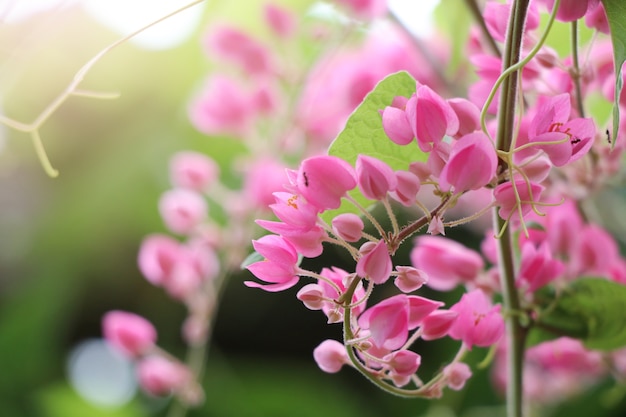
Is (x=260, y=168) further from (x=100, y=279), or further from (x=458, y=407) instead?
(x=100, y=279)

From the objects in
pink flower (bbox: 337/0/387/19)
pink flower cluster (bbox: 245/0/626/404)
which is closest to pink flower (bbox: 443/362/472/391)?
pink flower cluster (bbox: 245/0/626/404)

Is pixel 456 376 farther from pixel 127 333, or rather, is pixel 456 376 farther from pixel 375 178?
pixel 127 333

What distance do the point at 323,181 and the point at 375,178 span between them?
0.6 inches

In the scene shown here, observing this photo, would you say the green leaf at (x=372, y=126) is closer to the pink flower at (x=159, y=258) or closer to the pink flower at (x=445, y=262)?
the pink flower at (x=445, y=262)

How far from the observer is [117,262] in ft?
2.63

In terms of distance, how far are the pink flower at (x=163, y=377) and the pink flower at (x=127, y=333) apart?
0.01m

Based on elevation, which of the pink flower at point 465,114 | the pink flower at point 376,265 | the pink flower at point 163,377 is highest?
the pink flower at point 465,114

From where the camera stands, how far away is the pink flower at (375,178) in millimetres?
194

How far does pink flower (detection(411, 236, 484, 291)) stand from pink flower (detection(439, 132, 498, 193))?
0.12 metres

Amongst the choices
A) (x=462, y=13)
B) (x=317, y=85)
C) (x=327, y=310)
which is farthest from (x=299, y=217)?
(x=317, y=85)

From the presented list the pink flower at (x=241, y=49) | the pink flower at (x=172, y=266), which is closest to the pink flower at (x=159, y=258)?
the pink flower at (x=172, y=266)

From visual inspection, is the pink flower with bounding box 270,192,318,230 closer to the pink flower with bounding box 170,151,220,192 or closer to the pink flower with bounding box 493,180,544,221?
the pink flower with bounding box 493,180,544,221

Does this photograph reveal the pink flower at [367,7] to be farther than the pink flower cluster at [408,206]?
Yes

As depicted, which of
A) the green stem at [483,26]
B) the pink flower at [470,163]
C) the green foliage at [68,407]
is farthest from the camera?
the green foliage at [68,407]
